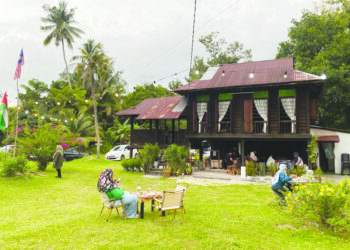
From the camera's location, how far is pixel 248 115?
1664cm

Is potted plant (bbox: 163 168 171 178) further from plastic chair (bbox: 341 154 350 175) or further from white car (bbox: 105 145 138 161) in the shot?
plastic chair (bbox: 341 154 350 175)

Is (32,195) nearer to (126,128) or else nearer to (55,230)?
(55,230)

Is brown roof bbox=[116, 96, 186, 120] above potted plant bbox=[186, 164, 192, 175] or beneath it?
above

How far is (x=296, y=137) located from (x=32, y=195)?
13102mm

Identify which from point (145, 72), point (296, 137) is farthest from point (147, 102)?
point (296, 137)

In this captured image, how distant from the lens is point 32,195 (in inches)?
414

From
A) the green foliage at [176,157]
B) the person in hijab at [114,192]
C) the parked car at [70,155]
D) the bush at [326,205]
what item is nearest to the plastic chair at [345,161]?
the green foliage at [176,157]

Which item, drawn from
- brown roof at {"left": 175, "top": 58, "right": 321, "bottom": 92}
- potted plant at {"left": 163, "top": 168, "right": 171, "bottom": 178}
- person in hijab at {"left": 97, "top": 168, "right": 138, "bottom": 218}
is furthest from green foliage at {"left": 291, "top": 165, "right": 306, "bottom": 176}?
person in hijab at {"left": 97, "top": 168, "right": 138, "bottom": 218}

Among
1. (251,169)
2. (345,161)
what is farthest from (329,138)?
(251,169)

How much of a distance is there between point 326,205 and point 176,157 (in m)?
10.8

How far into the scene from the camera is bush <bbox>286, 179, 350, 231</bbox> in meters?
5.81

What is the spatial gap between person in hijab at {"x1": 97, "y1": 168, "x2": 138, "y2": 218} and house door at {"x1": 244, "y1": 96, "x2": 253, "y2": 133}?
10.7 m

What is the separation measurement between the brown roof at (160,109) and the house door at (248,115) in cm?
442

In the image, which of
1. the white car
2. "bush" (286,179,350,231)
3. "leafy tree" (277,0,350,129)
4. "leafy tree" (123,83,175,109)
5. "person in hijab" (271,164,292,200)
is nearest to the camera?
"bush" (286,179,350,231)
